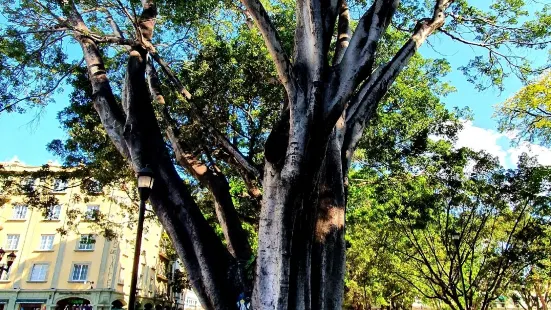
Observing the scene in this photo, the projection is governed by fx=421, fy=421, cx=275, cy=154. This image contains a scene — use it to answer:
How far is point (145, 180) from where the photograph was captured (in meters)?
5.17

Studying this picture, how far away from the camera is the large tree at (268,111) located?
4262mm

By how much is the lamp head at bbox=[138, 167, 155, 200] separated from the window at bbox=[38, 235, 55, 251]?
26.8m

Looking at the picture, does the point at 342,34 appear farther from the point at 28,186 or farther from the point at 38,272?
the point at 38,272

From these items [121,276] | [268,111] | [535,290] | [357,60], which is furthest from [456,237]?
[121,276]

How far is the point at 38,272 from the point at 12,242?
123 inches

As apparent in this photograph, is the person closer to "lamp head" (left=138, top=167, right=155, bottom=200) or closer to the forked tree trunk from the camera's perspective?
the forked tree trunk

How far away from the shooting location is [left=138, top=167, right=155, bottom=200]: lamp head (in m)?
5.14

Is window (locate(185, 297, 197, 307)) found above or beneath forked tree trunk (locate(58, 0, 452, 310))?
above

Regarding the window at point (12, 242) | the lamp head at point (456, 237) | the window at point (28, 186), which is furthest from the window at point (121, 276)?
the lamp head at point (456, 237)

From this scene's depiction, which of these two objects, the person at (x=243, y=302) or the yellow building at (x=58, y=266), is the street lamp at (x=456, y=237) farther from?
the yellow building at (x=58, y=266)

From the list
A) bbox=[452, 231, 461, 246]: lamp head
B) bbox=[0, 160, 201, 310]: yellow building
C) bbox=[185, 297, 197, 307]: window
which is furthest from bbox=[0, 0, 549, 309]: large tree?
bbox=[185, 297, 197, 307]: window

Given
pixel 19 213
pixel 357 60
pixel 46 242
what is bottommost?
pixel 357 60

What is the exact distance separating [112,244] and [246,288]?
2587 cm

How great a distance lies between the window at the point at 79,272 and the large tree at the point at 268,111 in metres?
21.9
